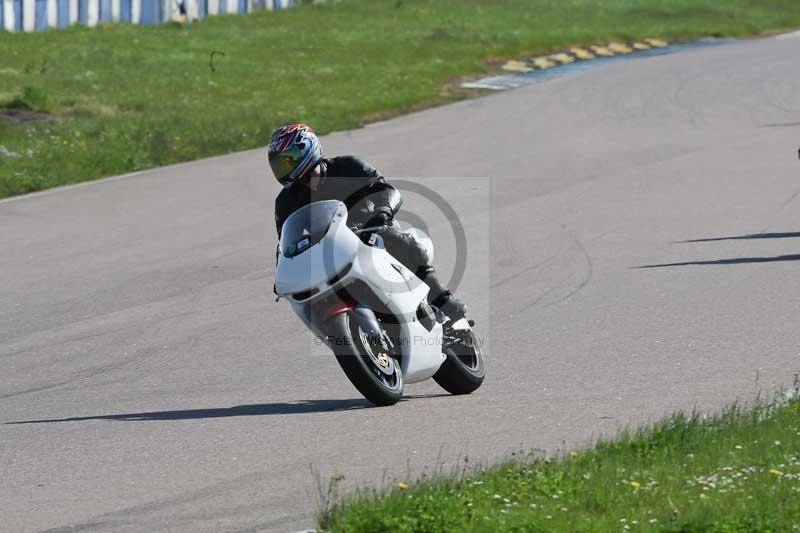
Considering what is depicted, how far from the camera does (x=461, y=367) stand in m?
9.61

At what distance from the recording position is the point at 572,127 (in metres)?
24.8

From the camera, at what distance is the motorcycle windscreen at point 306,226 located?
877 cm

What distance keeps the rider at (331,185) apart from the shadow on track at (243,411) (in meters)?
0.94

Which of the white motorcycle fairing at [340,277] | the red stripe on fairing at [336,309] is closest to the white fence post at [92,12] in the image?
the white motorcycle fairing at [340,277]

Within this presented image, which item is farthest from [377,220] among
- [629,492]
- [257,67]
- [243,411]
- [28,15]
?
[28,15]

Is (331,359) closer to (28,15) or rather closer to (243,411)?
(243,411)

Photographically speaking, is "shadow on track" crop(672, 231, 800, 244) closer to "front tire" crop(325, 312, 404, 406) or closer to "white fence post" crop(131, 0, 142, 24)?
"front tire" crop(325, 312, 404, 406)

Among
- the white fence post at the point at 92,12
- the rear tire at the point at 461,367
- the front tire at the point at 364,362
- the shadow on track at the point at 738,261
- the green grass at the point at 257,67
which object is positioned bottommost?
the green grass at the point at 257,67

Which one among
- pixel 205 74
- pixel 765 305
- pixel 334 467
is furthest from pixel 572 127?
pixel 334 467

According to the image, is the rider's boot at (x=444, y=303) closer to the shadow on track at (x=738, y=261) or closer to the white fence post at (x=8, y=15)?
the shadow on track at (x=738, y=261)

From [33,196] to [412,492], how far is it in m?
13.6

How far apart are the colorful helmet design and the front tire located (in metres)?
0.89

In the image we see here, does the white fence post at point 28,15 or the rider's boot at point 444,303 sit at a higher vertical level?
the rider's boot at point 444,303

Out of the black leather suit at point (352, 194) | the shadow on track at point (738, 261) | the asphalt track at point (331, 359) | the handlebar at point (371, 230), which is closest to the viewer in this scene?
the asphalt track at point (331, 359)
